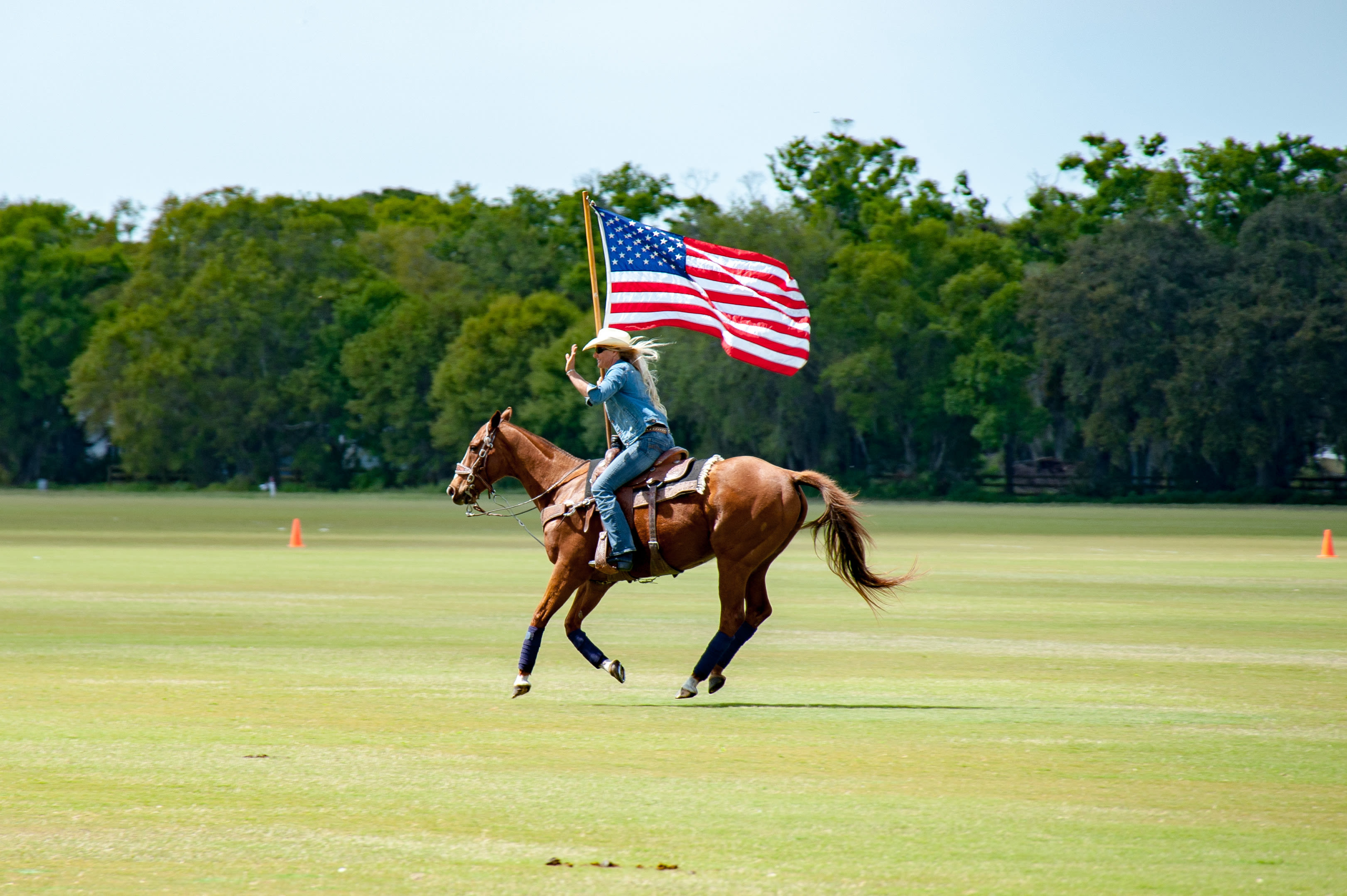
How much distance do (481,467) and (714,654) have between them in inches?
94.6

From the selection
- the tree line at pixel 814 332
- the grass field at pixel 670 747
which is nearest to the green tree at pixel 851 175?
the tree line at pixel 814 332

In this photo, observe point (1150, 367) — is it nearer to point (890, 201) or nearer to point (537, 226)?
point (890, 201)

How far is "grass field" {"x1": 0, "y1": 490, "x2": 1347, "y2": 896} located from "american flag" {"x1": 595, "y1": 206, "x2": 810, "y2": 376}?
292 cm

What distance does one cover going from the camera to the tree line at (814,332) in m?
72.7

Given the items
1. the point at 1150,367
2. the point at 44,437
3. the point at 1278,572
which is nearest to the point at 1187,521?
the point at 1150,367

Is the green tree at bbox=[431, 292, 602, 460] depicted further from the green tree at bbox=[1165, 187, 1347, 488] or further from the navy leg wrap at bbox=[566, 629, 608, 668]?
the navy leg wrap at bbox=[566, 629, 608, 668]

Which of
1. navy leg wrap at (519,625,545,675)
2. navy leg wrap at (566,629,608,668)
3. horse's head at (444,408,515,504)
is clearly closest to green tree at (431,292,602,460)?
horse's head at (444,408,515,504)

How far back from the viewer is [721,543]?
12656 mm

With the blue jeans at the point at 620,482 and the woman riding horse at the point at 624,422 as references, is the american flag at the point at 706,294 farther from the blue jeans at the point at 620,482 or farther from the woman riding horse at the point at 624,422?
the blue jeans at the point at 620,482

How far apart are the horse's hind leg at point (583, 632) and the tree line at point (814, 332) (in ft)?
201

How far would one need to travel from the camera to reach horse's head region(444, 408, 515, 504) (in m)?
13.4

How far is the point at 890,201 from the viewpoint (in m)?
93.5

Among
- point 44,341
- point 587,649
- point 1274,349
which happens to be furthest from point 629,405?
point 44,341

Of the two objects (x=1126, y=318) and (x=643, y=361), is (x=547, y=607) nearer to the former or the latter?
(x=643, y=361)
